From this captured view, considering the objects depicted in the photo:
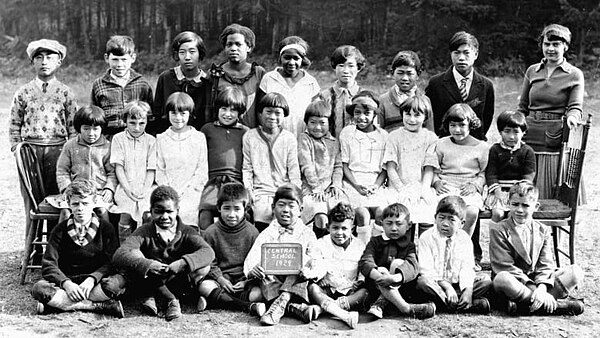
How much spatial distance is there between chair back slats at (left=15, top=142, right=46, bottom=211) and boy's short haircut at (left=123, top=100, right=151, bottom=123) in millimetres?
826

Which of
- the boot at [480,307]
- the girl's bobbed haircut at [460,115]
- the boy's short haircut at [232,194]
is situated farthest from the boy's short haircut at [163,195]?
the girl's bobbed haircut at [460,115]

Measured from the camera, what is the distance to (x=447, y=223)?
5.09 m

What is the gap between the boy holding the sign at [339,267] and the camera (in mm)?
5016

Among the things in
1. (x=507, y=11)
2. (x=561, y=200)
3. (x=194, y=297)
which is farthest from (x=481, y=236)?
(x=507, y=11)

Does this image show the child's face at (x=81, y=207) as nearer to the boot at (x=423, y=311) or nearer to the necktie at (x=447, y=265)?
the boot at (x=423, y=311)

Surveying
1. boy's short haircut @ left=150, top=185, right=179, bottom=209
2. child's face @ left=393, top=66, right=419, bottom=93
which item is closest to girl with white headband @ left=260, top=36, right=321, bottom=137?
child's face @ left=393, top=66, right=419, bottom=93

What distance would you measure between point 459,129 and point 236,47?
6.69 ft

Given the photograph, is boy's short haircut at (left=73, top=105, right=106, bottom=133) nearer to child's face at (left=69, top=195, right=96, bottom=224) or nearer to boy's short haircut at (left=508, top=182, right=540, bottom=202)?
child's face at (left=69, top=195, right=96, bottom=224)

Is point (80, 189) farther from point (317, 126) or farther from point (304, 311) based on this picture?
point (317, 126)

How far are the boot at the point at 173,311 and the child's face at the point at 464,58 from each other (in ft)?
10.6

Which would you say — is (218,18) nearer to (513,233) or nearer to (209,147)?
(209,147)

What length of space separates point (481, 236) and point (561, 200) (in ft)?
4.51

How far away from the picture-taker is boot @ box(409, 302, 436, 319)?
4.89 m

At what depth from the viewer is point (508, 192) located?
5.59 m
